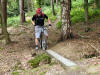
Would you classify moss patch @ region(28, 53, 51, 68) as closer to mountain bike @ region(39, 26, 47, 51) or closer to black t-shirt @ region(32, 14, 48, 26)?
mountain bike @ region(39, 26, 47, 51)

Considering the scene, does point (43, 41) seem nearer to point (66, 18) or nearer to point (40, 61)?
point (66, 18)

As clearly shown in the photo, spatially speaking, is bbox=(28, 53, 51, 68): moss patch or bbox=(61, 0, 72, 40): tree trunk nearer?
bbox=(28, 53, 51, 68): moss patch

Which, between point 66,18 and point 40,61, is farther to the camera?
point 66,18

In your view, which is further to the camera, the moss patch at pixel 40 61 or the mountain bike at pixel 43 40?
the mountain bike at pixel 43 40

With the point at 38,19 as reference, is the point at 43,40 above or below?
below

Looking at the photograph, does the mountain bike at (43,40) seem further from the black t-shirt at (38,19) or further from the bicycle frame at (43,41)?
the black t-shirt at (38,19)

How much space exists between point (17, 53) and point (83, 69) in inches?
177

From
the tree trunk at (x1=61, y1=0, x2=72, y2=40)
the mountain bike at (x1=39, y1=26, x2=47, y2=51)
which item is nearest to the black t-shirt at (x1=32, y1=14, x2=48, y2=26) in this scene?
the mountain bike at (x1=39, y1=26, x2=47, y2=51)

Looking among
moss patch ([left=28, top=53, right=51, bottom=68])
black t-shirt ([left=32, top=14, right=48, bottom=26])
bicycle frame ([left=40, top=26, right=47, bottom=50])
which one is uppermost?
black t-shirt ([left=32, top=14, right=48, bottom=26])

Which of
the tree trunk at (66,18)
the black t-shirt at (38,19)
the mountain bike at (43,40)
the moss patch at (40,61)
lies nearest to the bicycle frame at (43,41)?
the mountain bike at (43,40)

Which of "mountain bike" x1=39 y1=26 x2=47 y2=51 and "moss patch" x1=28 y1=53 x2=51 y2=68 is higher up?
"mountain bike" x1=39 y1=26 x2=47 y2=51

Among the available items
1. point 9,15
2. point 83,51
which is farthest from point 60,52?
point 9,15

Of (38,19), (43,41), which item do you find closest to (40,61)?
(43,41)

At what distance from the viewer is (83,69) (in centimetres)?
416
